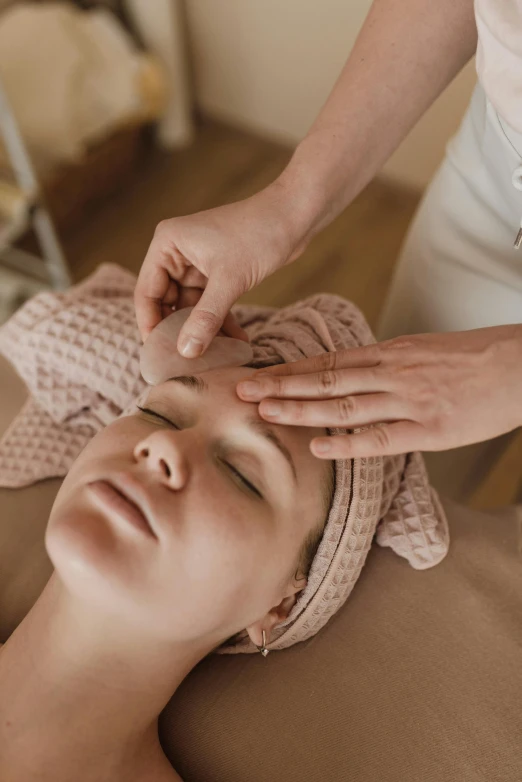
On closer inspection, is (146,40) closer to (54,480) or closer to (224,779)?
(54,480)

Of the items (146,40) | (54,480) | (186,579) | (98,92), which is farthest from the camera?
(146,40)

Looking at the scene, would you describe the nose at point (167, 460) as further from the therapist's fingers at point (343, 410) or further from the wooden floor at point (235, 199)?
the wooden floor at point (235, 199)

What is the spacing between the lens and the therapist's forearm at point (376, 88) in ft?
3.50

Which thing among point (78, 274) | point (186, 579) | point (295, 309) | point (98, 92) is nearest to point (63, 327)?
point (295, 309)

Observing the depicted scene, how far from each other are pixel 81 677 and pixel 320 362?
0.55 metres

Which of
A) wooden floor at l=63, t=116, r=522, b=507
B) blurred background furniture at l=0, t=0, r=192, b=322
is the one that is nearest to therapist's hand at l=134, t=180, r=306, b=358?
blurred background furniture at l=0, t=0, r=192, b=322

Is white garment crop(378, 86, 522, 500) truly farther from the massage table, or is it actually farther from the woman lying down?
the massage table

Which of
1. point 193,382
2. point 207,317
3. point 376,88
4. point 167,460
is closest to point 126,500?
point 167,460

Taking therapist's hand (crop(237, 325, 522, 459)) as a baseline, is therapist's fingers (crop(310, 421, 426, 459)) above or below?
below

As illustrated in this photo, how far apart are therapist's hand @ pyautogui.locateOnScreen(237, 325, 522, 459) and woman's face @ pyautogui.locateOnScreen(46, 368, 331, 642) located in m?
0.07

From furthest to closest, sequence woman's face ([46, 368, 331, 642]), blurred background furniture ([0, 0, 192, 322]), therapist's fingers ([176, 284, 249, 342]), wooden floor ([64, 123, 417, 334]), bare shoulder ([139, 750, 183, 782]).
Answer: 1. wooden floor ([64, 123, 417, 334])
2. blurred background furniture ([0, 0, 192, 322])
3. therapist's fingers ([176, 284, 249, 342])
4. bare shoulder ([139, 750, 183, 782])
5. woman's face ([46, 368, 331, 642])

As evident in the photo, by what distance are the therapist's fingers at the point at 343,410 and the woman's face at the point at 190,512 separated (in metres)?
0.05

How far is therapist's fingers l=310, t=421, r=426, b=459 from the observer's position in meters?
0.84

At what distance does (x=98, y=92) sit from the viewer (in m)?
2.55
